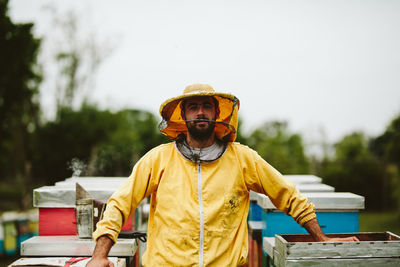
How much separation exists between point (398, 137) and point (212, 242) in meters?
7.99

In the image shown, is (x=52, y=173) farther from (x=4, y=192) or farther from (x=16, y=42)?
(x=4, y=192)

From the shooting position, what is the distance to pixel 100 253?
205 centimetres

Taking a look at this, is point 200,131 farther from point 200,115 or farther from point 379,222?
point 379,222

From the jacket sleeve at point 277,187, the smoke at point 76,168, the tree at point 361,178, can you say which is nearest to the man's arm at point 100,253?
the jacket sleeve at point 277,187

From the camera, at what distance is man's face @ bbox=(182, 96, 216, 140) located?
2438 mm

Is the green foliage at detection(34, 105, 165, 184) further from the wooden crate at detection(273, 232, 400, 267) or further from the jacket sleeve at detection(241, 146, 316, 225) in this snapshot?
the wooden crate at detection(273, 232, 400, 267)

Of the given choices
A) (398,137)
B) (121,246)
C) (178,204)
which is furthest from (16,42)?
(398,137)

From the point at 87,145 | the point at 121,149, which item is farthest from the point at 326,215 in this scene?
the point at 87,145

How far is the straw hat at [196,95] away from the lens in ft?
8.25

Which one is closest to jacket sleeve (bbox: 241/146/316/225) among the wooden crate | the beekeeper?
the beekeeper

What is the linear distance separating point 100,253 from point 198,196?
0.69 m

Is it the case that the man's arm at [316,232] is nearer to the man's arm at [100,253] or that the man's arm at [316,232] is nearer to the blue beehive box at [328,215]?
the blue beehive box at [328,215]

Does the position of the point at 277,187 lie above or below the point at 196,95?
below

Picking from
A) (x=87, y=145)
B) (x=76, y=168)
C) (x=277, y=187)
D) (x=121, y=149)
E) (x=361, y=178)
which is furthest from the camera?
(x=87, y=145)
